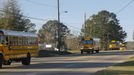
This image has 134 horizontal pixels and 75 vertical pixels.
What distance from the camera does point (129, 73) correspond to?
27516mm

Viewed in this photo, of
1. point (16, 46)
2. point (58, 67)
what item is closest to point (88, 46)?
point (16, 46)

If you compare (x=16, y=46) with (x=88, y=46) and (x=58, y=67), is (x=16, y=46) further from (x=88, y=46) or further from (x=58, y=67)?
(x=88, y=46)

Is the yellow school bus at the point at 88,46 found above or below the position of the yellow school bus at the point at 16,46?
above

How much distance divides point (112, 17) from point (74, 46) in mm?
26534

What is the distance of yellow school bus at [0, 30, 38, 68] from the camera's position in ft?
113

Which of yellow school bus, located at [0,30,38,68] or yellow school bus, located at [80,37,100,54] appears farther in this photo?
yellow school bus, located at [80,37,100,54]

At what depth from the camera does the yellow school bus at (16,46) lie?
3444 centimetres

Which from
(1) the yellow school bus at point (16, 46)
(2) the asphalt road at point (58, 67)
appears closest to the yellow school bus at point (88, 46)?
(2) the asphalt road at point (58, 67)

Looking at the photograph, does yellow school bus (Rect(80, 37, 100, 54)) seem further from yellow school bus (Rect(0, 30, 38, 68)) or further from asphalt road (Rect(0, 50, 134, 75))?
yellow school bus (Rect(0, 30, 38, 68))

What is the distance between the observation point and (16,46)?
36.9 metres

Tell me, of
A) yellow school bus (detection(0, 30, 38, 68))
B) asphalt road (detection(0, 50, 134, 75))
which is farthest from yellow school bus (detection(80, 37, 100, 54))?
yellow school bus (detection(0, 30, 38, 68))

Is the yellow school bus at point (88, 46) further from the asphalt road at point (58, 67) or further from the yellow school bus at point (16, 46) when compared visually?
the yellow school bus at point (16, 46)

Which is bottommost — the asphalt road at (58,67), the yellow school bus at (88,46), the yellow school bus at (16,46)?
the asphalt road at (58,67)

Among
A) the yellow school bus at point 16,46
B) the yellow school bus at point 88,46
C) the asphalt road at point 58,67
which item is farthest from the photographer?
the yellow school bus at point 88,46
